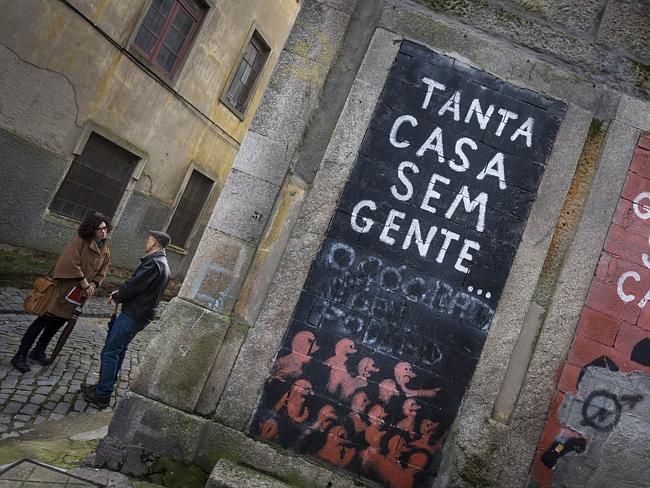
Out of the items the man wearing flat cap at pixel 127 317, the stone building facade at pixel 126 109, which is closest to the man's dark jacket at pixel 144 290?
the man wearing flat cap at pixel 127 317

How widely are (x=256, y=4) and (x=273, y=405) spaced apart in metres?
9.20

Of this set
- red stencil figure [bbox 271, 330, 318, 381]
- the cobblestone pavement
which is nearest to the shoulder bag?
the cobblestone pavement

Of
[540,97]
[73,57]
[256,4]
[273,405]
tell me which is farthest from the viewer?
[256,4]

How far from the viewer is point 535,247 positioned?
10.9ft

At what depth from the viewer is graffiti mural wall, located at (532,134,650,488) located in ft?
10.4

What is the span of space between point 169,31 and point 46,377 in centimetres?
651

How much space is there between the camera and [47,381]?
13.9 feet

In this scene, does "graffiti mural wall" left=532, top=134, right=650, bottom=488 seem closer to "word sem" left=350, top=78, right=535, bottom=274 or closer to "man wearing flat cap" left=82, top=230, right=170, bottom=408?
"word sem" left=350, top=78, right=535, bottom=274

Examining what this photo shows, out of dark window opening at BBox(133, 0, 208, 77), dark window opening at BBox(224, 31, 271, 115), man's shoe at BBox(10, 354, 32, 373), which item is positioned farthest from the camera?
dark window opening at BBox(224, 31, 271, 115)

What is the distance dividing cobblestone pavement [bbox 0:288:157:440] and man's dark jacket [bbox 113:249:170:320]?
96 centimetres

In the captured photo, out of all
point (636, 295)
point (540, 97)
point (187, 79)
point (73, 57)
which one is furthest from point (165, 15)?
point (636, 295)

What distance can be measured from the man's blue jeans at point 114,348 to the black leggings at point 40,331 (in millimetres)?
761

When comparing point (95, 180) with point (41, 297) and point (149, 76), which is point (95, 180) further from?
point (41, 297)

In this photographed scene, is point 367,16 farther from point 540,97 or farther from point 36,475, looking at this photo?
point 36,475
